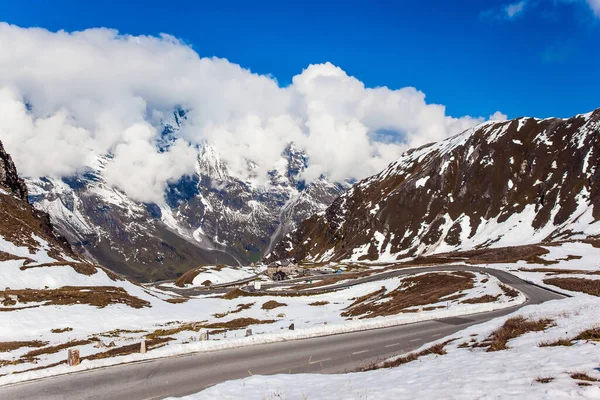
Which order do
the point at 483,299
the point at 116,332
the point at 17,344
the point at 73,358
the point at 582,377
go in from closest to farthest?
the point at 582,377, the point at 73,358, the point at 17,344, the point at 483,299, the point at 116,332

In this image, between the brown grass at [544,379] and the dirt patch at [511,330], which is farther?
the dirt patch at [511,330]

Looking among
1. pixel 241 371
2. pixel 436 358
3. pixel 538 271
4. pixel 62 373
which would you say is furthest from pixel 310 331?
pixel 538 271

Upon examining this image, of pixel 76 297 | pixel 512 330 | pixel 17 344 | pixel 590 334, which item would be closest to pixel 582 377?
pixel 590 334

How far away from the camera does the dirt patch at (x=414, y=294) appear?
57.7 meters

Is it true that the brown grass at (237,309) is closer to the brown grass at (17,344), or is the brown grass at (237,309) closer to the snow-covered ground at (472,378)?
the brown grass at (17,344)

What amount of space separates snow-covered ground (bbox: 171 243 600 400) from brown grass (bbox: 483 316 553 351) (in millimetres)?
511

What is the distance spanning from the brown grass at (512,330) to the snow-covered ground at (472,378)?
1.68ft

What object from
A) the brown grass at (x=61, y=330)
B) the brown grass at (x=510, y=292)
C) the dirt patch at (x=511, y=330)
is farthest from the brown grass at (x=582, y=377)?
the brown grass at (x=61, y=330)

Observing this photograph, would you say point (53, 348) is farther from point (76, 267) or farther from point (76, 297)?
point (76, 267)

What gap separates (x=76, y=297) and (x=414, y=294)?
54.0 metres

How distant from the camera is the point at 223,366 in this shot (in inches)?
929

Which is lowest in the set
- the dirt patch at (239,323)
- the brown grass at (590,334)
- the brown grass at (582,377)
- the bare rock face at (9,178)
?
the dirt patch at (239,323)

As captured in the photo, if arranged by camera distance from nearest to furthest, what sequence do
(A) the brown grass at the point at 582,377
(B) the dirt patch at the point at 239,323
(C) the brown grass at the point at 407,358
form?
1. (A) the brown grass at the point at 582,377
2. (C) the brown grass at the point at 407,358
3. (B) the dirt patch at the point at 239,323

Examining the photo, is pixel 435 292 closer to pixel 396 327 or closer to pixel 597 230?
pixel 396 327
